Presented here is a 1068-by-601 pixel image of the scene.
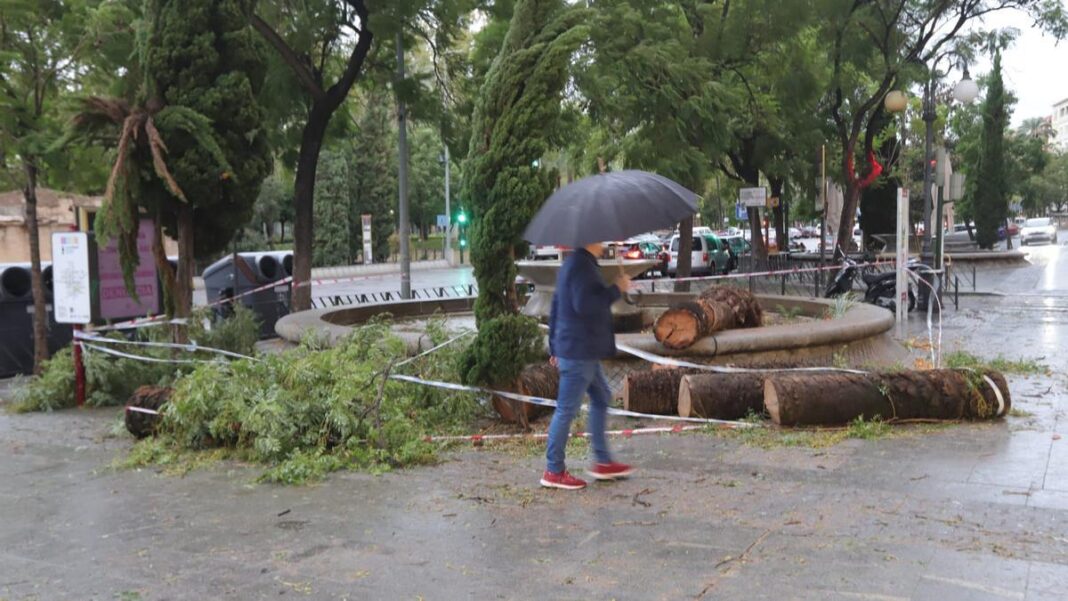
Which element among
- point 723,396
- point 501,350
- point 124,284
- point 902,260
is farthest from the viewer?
point 902,260

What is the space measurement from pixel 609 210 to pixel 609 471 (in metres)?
1.70

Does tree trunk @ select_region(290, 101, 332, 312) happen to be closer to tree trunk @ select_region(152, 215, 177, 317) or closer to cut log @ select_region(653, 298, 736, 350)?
tree trunk @ select_region(152, 215, 177, 317)

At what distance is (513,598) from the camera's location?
418 cm

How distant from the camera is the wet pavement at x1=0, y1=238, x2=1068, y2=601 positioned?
4.31m

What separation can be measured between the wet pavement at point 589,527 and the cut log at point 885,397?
252mm

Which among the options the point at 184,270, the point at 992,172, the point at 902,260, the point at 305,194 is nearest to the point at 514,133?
the point at 184,270

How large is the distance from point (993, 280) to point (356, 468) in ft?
82.5

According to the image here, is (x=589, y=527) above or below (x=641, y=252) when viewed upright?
below

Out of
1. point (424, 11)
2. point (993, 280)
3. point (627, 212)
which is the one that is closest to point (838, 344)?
point (627, 212)

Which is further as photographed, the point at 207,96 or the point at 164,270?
the point at 164,270

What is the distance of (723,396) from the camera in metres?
7.58

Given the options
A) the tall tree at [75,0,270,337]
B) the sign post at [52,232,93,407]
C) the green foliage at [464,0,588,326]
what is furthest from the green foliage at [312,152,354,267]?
the green foliage at [464,0,588,326]

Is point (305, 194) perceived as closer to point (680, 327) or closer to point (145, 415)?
point (145, 415)

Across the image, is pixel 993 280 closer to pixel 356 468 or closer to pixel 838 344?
pixel 838 344
